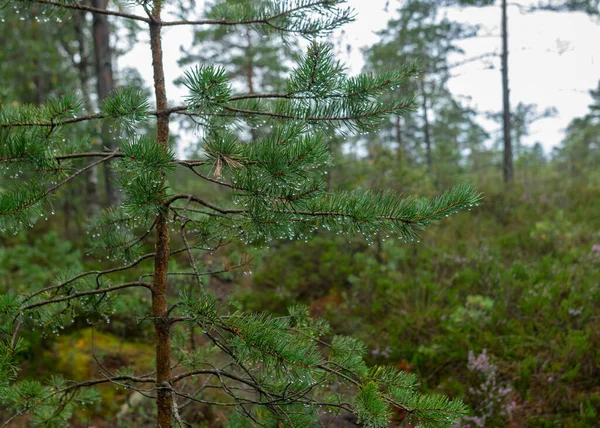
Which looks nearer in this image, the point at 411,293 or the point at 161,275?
the point at 161,275

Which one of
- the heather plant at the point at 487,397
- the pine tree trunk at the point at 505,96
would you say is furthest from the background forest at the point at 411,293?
the pine tree trunk at the point at 505,96

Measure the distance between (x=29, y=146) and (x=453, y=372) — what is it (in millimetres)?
4088

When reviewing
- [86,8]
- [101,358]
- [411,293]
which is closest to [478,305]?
[411,293]

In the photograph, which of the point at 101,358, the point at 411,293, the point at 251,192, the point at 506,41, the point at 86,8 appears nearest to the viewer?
the point at 251,192

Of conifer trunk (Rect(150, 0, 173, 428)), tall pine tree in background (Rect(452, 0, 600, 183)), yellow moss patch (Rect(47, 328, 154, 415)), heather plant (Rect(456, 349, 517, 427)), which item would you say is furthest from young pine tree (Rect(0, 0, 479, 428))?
tall pine tree in background (Rect(452, 0, 600, 183))

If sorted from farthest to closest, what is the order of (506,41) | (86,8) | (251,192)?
(506,41) < (86,8) < (251,192)

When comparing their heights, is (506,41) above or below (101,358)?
above

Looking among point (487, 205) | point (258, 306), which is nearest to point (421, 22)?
point (487, 205)

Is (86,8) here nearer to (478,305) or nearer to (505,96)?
(478,305)

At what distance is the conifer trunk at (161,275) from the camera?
2211 millimetres

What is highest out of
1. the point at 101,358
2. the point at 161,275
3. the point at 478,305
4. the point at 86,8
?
the point at 86,8

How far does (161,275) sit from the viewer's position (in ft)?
7.50

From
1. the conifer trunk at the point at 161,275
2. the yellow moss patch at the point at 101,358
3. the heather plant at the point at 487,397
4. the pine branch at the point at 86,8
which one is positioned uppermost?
the pine branch at the point at 86,8

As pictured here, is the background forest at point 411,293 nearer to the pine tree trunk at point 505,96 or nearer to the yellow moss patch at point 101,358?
the yellow moss patch at point 101,358
